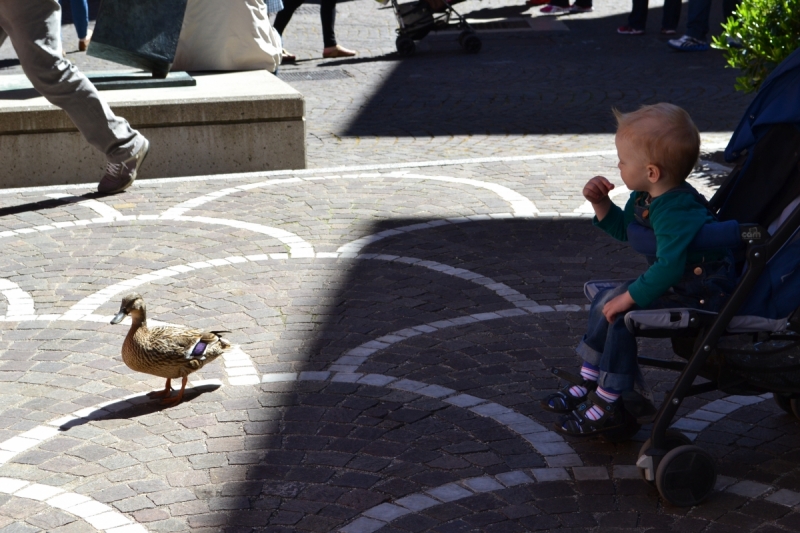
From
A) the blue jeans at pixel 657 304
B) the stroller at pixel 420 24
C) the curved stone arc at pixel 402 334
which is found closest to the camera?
the blue jeans at pixel 657 304

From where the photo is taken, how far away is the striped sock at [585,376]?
14.4 feet

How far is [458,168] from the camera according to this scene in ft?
29.8

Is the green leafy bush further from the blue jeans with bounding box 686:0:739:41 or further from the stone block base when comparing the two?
the blue jeans with bounding box 686:0:739:41

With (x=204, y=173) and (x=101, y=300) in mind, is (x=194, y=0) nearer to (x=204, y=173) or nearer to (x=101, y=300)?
(x=204, y=173)

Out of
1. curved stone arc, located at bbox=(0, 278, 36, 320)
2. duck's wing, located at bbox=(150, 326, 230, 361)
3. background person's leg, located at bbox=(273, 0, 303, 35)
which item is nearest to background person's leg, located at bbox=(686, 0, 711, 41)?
background person's leg, located at bbox=(273, 0, 303, 35)


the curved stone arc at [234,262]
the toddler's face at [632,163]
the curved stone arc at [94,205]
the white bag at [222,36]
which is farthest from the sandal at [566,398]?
the white bag at [222,36]

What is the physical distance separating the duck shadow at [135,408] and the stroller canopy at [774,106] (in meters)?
2.66

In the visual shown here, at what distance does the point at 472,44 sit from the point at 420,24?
2.57 ft

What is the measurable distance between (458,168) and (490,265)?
2611 millimetres

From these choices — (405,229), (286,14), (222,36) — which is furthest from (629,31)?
(405,229)

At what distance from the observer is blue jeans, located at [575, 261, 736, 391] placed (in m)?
3.99

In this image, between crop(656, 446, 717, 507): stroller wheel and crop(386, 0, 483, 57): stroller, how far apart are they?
36.6 ft

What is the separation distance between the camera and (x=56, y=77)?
7871 millimetres

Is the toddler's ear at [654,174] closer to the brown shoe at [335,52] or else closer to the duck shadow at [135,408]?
the duck shadow at [135,408]
